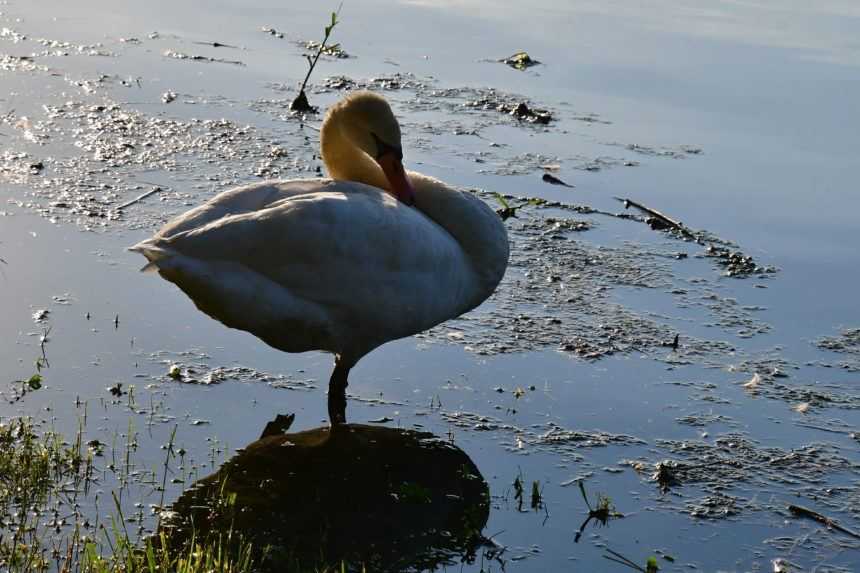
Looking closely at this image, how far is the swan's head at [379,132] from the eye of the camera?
22.0 feet

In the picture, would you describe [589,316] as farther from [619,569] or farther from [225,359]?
[619,569]

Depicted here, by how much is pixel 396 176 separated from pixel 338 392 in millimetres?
1266

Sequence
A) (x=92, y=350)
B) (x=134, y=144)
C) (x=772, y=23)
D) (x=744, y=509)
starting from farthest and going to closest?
(x=772, y=23) → (x=134, y=144) → (x=92, y=350) → (x=744, y=509)

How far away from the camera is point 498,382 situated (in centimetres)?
672

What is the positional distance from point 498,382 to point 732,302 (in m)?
2.15

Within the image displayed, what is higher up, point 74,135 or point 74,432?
point 74,135

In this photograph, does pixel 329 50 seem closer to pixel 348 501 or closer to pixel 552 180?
pixel 552 180

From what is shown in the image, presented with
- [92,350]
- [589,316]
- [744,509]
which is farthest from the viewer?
[589,316]

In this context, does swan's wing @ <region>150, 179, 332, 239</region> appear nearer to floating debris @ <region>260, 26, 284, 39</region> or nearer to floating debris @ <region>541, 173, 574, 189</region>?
floating debris @ <region>541, 173, 574, 189</region>

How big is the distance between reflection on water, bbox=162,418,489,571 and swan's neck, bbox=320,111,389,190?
58.7 inches

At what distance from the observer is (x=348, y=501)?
5449 millimetres

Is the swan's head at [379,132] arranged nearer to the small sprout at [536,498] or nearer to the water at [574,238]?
the water at [574,238]

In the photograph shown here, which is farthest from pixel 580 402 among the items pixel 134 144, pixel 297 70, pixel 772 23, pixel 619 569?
pixel 772 23

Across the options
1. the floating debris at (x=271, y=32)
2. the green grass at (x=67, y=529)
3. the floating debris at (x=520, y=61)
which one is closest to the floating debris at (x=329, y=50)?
the floating debris at (x=271, y=32)
